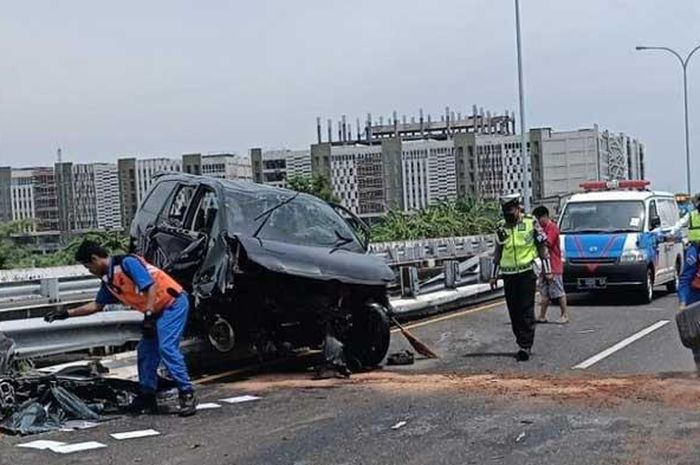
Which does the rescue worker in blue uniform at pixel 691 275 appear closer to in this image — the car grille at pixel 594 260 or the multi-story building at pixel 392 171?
the car grille at pixel 594 260

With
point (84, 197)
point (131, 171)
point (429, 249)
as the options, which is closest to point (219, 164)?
point (131, 171)

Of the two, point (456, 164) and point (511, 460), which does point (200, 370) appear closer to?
point (511, 460)

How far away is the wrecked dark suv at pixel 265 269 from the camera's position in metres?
9.52

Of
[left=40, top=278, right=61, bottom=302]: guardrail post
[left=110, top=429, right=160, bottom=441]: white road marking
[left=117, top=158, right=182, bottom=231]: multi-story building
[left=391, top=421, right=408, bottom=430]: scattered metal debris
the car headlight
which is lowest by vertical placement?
Result: [left=391, top=421, right=408, bottom=430]: scattered metal debris

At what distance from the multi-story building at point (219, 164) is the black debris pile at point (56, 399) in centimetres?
3499

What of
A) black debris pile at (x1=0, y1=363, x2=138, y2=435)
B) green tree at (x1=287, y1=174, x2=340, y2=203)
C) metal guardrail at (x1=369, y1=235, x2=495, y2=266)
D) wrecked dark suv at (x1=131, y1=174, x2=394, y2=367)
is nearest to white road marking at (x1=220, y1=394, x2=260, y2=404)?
black debris pile at (x1=0, y1=363, x2=138, y2=435)

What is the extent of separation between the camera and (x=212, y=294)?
9.33 m

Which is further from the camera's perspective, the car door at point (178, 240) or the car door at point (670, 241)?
the car door at point (670, 241)

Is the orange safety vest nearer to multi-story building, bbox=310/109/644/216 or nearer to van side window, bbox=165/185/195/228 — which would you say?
van side window, bbox=165/185/195/228

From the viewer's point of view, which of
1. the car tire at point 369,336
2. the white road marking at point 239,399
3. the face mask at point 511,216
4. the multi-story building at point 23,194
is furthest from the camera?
the multi-story building at point 23,194

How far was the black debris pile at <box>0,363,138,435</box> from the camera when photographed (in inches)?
307

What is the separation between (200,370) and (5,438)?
10.8ft

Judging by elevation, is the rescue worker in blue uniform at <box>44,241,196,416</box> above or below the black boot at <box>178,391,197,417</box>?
above

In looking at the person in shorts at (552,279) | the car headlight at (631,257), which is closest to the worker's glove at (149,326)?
the person in shorts at (552,279)
